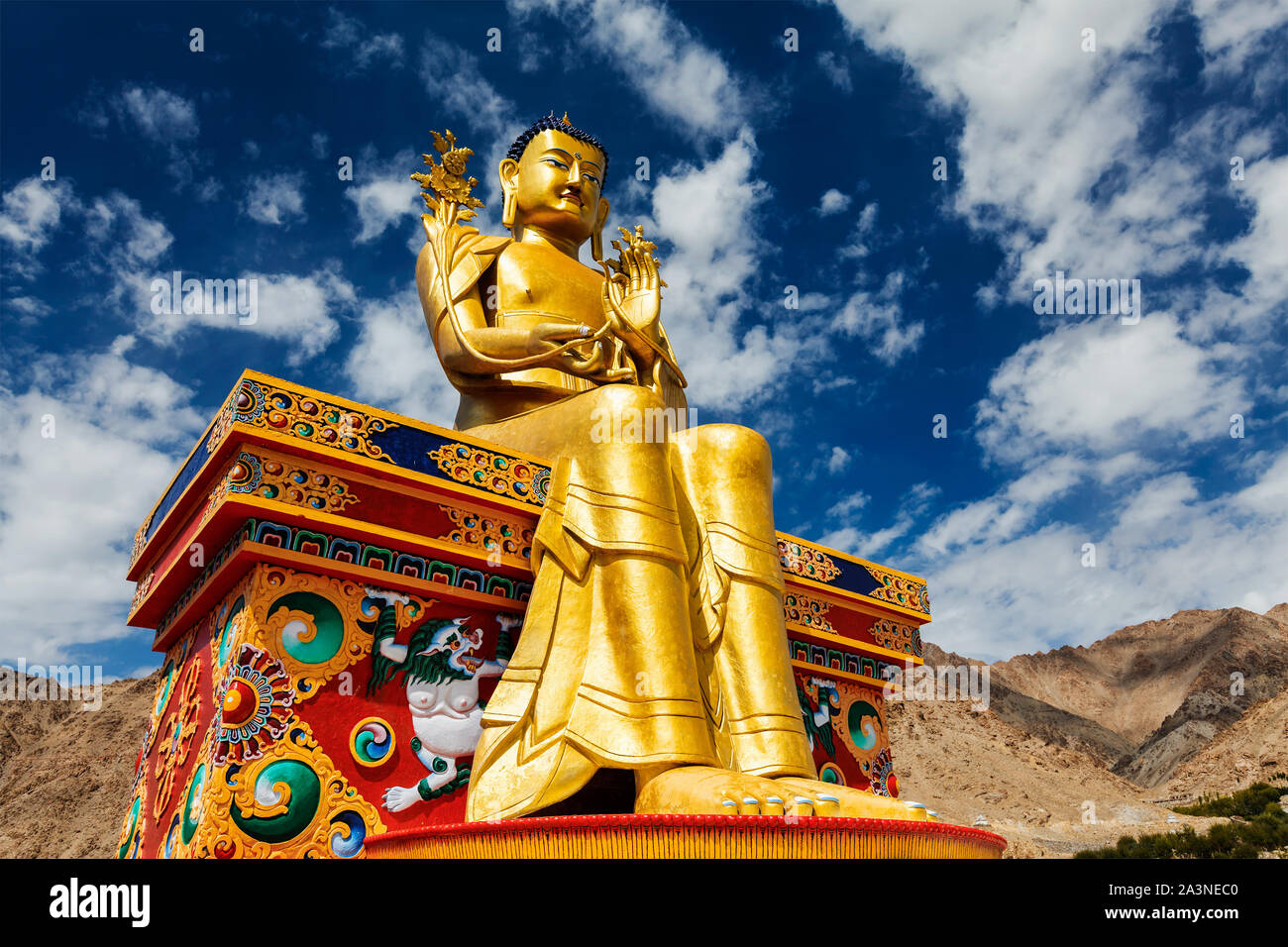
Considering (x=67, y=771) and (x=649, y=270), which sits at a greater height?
(x=649, y=270)

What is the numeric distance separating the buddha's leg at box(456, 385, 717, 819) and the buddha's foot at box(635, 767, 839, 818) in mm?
125

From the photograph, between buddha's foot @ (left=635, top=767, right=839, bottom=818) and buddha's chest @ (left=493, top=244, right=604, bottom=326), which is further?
buddha's chest @ (left=493, top=244, right=604, bottom=326)

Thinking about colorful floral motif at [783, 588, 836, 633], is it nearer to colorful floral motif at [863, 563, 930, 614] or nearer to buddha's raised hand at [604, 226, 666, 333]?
colorful floral motif at [863, 563, 930, 614]

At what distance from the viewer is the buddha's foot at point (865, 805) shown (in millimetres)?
2961

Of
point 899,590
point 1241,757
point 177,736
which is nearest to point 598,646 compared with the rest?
point 177,736

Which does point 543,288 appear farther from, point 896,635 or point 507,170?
point 896,635

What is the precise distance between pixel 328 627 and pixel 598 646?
102cm

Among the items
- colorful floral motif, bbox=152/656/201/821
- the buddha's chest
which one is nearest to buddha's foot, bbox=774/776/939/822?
colorful floral motif, bbox=152/656/201/821

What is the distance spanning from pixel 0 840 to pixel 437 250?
12.1m

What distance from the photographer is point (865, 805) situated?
→ 3.02 m

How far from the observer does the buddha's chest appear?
16.8ft
